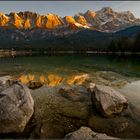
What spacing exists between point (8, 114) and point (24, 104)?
66.3 inches

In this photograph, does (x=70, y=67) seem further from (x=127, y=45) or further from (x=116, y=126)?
(x=127, y=45)

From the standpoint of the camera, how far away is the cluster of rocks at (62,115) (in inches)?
785

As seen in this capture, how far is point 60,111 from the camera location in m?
24.7

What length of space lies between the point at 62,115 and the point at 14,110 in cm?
498

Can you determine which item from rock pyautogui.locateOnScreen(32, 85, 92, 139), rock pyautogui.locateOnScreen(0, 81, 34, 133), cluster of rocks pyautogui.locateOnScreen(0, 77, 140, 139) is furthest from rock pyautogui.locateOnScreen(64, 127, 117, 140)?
rock pyautogui.locateOnScreen(0, 81, 34, 133)

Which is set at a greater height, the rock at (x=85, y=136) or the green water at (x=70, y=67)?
the rock at (x=85, y=136)

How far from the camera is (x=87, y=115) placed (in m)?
23.6

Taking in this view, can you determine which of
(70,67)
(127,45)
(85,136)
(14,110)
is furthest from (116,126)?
(127,45)

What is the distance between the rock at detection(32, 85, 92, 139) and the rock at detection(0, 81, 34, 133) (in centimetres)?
122

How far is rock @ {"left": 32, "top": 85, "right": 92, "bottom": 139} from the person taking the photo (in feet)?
67.3

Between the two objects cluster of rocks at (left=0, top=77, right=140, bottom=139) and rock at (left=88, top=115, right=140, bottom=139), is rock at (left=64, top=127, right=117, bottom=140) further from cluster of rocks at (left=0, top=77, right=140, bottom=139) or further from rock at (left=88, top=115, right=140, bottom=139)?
rock at (left=88, top=115, right=140, bottom=139)

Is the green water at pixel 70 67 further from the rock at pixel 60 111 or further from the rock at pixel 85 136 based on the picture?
the rock at pixel 85 136

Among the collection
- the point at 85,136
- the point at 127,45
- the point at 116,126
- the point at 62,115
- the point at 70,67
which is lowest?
the point at 70,67

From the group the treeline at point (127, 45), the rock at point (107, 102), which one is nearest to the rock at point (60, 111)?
the rock at point (107, 102)
